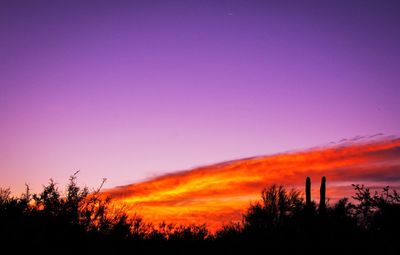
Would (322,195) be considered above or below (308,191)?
below

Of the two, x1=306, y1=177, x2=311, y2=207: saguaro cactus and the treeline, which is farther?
x1=306, y1=177, x2=311, y2=207: saguaro cactus

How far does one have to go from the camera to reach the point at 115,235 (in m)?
22.7

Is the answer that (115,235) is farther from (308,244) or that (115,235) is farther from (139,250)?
(308,244)

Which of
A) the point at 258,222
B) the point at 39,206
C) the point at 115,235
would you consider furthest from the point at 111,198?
the point at 258,222

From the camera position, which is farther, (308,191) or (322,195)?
(308,191)

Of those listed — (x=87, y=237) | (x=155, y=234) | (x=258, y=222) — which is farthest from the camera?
(x=258, y=222)

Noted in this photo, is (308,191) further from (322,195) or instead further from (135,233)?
(135,233)

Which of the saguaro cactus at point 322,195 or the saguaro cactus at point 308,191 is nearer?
the saguaro cactus at point 322,195

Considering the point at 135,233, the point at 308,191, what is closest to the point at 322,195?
the point at 308,191

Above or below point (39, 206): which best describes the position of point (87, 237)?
below

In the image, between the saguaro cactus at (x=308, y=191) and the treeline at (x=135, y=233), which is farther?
the saguaro cactus at (x=308, y=191)

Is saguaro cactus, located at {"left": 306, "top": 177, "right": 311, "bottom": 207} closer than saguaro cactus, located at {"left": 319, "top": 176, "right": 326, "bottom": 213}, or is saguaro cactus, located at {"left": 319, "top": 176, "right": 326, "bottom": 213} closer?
saguaro cactus, located at {"left": 319, "top": 176, "right": 326, "bottom": 213}

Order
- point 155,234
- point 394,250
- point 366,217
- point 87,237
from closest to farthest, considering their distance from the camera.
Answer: point 394,250 → point 87,237 → point 366,217 → point 155,234

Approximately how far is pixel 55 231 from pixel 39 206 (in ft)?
13.0
